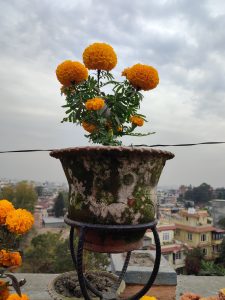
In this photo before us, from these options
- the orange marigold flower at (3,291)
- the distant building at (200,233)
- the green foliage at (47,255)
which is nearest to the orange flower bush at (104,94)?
the orange marigold flower at (3,291)

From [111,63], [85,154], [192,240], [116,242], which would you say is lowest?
[192,240]

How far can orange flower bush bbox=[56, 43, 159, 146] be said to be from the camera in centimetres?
176

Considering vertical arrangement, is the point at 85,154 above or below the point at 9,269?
above

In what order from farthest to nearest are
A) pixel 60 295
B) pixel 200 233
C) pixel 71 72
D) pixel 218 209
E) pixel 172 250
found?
pixel 218 209, pixel 200 233, pixel 172 250, pixel 60 295, pixel 71 72

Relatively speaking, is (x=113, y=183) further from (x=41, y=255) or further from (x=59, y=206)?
(x=59, y=206)

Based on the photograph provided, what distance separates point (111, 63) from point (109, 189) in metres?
0.68

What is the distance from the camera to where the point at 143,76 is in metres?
1.77

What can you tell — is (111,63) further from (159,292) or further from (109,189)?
(159,292)

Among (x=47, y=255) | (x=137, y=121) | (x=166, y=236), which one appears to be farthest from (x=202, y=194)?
(x=137, y=121)

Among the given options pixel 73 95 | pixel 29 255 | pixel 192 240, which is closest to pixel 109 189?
pixel 73 95

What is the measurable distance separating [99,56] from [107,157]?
0.55 metres

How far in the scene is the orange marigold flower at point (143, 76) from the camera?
1.77m

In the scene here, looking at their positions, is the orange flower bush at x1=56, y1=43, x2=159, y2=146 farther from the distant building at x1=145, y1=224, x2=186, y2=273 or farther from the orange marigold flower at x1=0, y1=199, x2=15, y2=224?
the distant building at x1=145, y1=224, x2=186, y2=273

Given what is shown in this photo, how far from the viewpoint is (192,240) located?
38.6 metres
